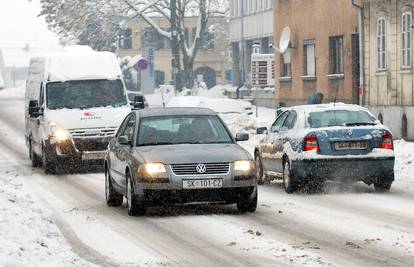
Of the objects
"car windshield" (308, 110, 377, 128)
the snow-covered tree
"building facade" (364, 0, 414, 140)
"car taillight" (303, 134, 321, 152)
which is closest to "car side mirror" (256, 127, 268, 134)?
"car windshield" (308, 110, 377, 128)

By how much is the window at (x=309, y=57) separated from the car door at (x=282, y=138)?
25.9 m

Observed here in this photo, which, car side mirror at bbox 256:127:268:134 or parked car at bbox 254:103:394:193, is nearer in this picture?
parked car at bbox 254:103:394:193

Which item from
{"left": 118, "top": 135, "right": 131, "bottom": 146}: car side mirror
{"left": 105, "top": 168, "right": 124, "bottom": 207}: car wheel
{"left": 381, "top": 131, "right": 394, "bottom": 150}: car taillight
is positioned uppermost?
{"left": 118, "top": 135, "right": 131, "bottom": 146}: car side mirror

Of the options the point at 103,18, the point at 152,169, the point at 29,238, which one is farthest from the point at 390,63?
the point at 103,18

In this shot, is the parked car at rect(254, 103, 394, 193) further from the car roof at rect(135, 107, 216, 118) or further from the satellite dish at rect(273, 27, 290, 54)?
the satellite dish at rect(273, 27, 290, 54)

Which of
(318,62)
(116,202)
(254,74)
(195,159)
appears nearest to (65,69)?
(116,202)

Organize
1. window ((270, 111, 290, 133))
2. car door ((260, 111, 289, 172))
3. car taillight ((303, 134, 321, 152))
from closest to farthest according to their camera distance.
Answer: car taillight ((303, 134, 321, 152)) → car door ((260, 111, 289, 172)) → window ((270, 111, 290, 133))

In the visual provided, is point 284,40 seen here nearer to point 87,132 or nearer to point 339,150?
point 87,132

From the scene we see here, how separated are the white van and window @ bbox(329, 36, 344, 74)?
56.3 ft

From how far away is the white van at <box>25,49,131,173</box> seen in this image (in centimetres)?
2527

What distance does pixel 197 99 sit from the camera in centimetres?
3950

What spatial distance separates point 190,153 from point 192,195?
0.56m

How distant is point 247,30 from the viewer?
78.6 m

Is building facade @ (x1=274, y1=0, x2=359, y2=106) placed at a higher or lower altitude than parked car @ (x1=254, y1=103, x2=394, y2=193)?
higher
